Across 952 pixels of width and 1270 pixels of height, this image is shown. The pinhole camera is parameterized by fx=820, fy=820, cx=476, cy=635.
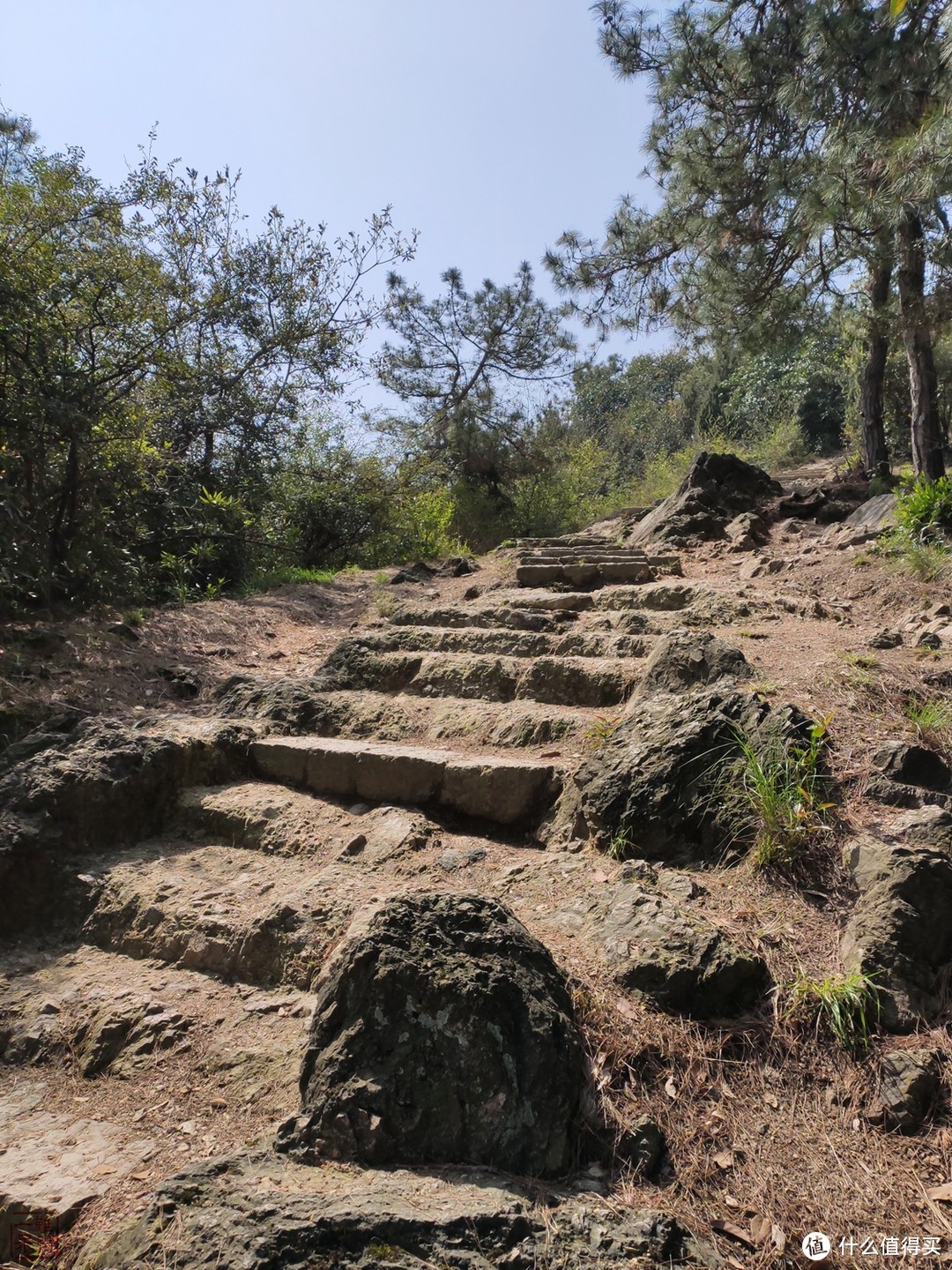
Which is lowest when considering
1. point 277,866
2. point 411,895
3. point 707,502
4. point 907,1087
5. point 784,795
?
point 907,1087

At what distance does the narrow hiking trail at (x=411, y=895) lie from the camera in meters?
1.92

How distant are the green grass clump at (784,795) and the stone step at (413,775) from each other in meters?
0.84

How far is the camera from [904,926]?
2354mm

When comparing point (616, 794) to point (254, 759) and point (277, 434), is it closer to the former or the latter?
point (254, 759)

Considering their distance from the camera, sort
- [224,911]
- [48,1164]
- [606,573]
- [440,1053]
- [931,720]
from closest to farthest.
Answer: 1. [440,1053]
2. [48,1164]
3. [224,911]
4. [931,720]
5. [606,573]

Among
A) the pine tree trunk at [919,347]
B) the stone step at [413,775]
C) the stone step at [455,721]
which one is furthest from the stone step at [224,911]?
the pine tree trunk at [919,347]

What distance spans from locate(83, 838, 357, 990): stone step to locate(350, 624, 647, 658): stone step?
2015 millimetres

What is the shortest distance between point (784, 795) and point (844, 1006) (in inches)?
29.6

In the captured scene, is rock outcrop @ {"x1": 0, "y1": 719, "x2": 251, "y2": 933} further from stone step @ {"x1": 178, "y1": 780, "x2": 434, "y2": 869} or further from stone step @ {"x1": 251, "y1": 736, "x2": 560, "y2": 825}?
stone step @ {"x1": 251, "y1": 736, "x2": 560, "y2": 825}

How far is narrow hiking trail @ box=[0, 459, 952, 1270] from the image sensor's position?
1925 millimetres

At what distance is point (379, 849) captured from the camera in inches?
128

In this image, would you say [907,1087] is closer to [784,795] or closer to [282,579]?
[784,795]

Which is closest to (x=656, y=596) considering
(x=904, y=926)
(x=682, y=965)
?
(x=904, y=926)

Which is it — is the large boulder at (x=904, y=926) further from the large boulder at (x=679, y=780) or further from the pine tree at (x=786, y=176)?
the pine tree at (x=786, y=176)
